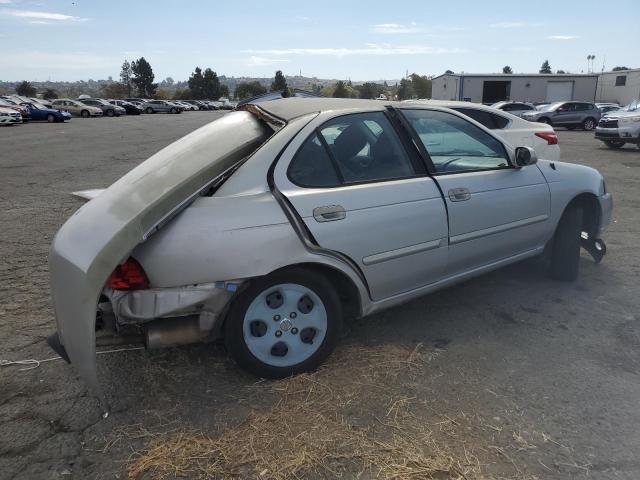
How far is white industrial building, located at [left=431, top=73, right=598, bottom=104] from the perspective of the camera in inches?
1973

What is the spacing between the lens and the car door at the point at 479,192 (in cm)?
373

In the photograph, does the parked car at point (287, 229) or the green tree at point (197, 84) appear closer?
the parked car at point (287, 229)

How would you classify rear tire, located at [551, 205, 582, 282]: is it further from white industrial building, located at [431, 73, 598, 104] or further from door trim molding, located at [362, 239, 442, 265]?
white industrial building, located at [431, 73, 598, 104]

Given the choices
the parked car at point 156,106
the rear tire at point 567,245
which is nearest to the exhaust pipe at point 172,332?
the rear tire at point 567,245

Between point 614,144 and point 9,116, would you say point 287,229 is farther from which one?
point 9,116

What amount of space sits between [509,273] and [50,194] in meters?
7.84

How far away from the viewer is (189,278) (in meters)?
2.77

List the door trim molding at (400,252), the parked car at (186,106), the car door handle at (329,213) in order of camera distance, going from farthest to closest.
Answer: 1. the parked car at (186,106)
2. the door trim molding at (400,252)
3. the car door handle at (329,213)

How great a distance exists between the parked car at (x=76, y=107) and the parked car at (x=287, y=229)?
46321 millimetres

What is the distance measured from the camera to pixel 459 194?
3707 mm

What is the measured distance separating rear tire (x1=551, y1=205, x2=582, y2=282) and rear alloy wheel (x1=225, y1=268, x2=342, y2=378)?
248cm

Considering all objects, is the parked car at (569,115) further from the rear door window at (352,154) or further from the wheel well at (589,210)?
the rear door window at (352,154)

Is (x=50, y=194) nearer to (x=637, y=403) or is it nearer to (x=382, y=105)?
(x=382, y=105)

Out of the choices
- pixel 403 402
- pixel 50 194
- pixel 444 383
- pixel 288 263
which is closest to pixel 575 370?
pixel 444 383
